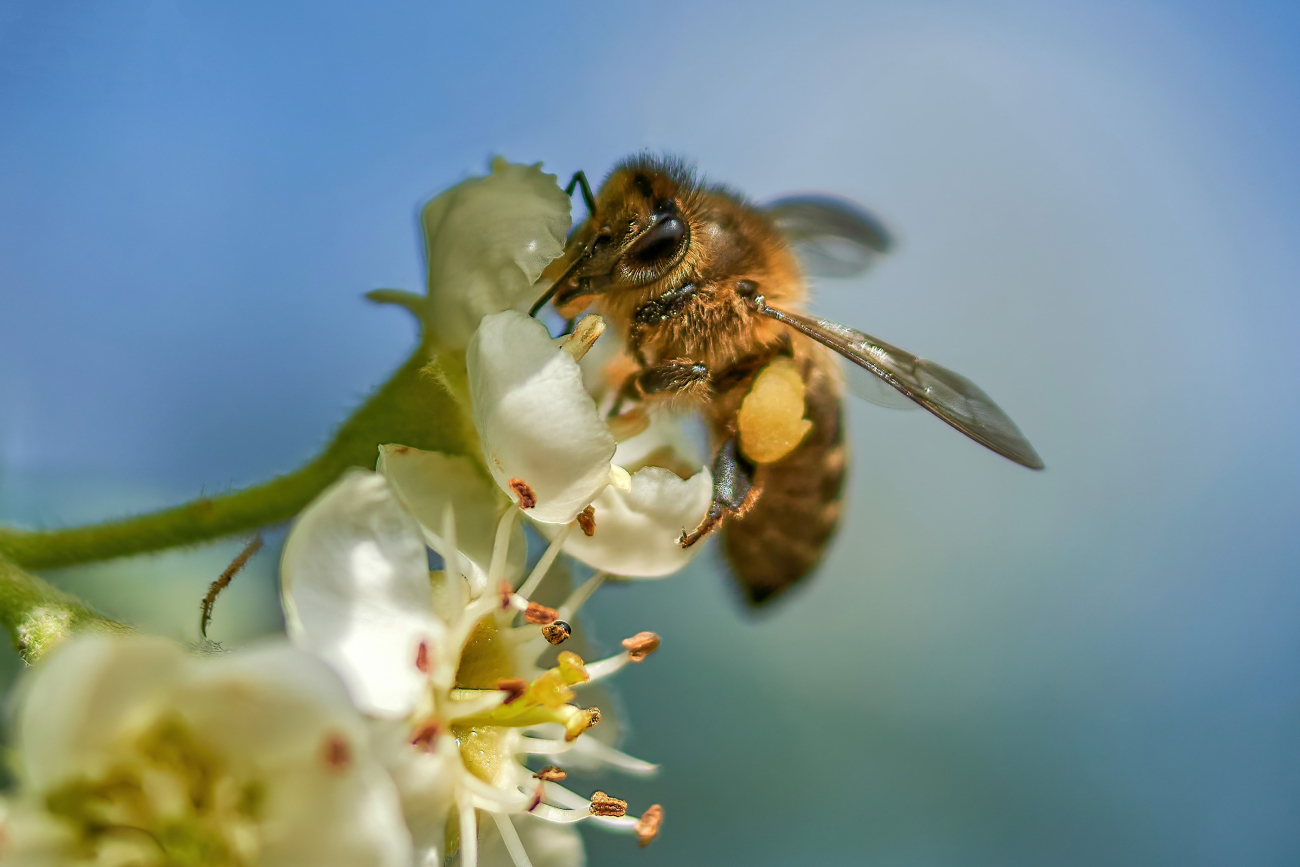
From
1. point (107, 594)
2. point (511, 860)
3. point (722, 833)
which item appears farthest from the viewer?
point (722, 833)

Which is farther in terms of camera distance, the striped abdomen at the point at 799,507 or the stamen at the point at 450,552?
the striped abdomen at the point at 799,507

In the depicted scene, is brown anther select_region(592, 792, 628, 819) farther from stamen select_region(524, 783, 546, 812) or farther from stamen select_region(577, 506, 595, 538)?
stamen select_region(577, 506, 595, 538)

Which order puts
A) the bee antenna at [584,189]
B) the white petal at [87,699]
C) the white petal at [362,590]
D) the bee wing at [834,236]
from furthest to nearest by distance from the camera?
1. the bee wing at [834,236]
2. the bee antenna at [584,189]
3. the white petal at [362,590]
4. the white petal at [87,699]

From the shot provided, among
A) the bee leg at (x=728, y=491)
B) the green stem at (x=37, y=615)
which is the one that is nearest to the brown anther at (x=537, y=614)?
the bee leg at (x=728, y=491)

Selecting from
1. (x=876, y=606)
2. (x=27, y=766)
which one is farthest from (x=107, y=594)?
(x=876, y=606)

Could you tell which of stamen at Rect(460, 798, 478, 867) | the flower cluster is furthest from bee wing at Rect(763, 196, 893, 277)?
stamen at Rect(460, 798, 478, 867)

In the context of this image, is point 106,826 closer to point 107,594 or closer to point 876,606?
point 107,594

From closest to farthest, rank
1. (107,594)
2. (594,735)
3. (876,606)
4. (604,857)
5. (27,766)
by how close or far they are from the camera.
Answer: (27,766) → (594,735) → (107,594) → (604,857) → (876,606)

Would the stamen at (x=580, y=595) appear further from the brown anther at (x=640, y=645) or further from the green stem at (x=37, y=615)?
the green stem at (x=37, y=615)
